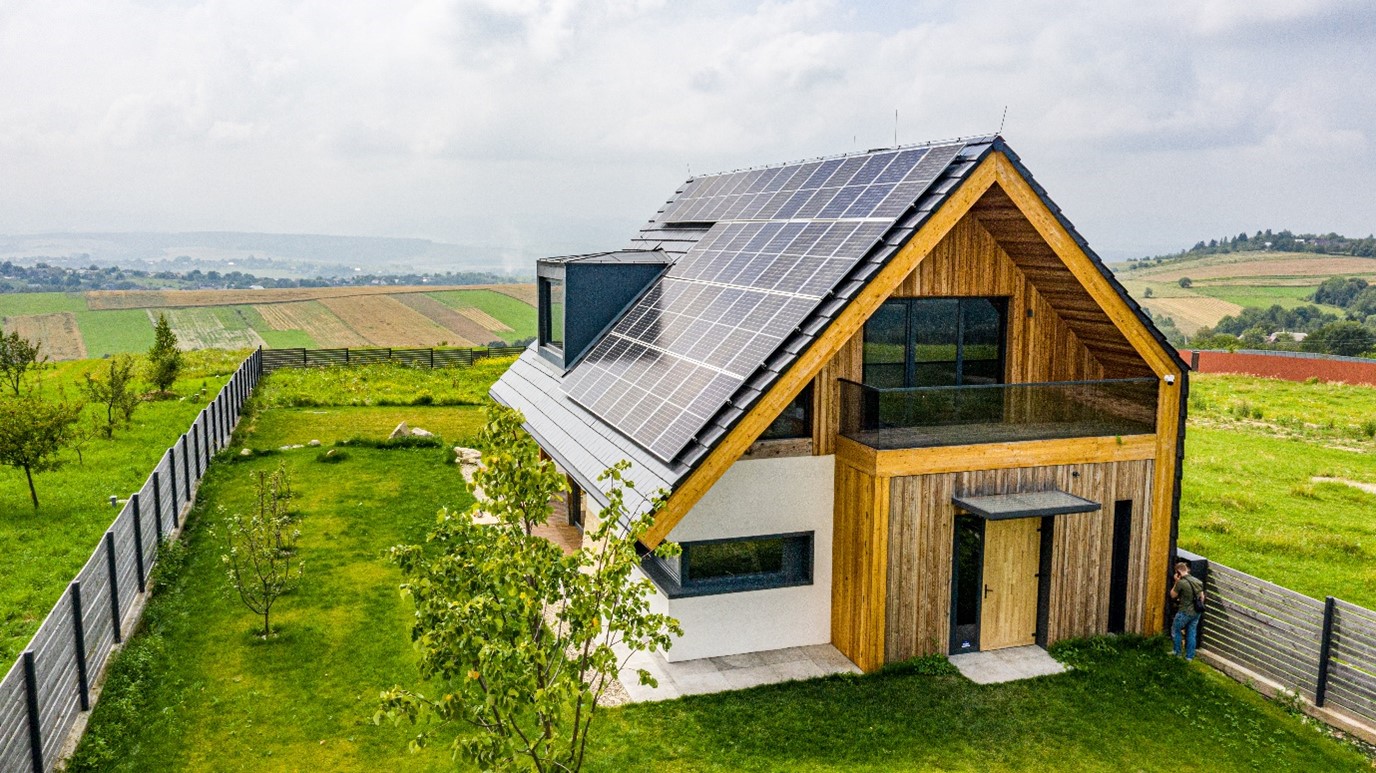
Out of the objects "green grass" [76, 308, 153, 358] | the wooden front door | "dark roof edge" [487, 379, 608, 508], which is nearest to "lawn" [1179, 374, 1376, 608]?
the wooden front door

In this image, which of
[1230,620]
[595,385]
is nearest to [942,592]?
[1230,620]

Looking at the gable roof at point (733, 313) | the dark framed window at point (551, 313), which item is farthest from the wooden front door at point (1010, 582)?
Answer: the dark framed window at point (551, 313)

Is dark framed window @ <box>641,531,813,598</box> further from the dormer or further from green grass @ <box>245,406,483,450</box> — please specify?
green grass @ <box>245,406,483,450</box>

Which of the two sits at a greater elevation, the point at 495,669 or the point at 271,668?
the point at 495,669

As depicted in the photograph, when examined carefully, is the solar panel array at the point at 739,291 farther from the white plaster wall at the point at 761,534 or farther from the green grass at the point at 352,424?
the green grass at the point at 352,424

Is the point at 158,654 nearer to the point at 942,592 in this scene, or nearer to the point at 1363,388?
the point at 942,592

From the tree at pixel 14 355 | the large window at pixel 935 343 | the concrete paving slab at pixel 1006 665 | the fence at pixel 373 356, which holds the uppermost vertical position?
the large window at pixel 935 343

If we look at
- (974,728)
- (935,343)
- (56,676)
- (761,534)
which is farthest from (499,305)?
(974,728)
